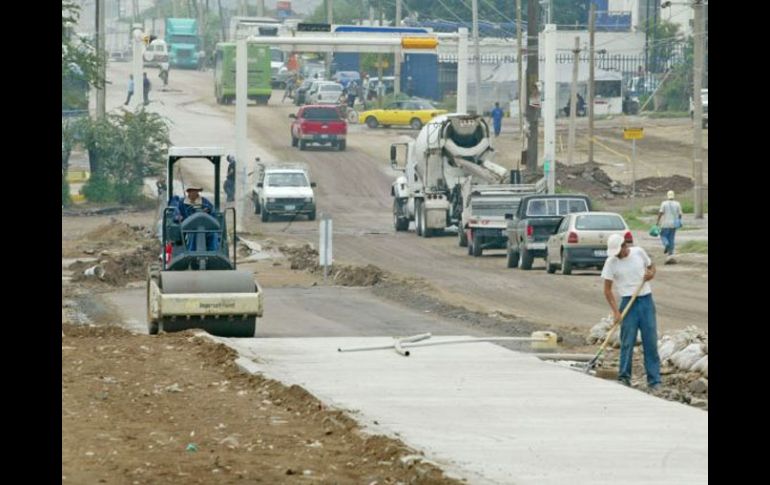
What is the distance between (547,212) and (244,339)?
1780 cm

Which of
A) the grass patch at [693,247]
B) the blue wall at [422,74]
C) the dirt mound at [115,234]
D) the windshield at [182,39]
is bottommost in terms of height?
the dirt mound at [115,234]

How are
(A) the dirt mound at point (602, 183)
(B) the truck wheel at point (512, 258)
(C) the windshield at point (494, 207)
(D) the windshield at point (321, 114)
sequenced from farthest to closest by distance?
(D) the windshield at point (321, 114), (A) the dirt mound at point (602, 183), (C) the windshield at point (494, 207), (B) the truck wheel at point (512, 258)

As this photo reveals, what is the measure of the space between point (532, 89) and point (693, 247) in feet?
32.1

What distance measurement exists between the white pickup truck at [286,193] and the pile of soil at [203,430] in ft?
115

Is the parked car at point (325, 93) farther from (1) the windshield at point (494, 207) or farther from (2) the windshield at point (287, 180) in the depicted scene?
(1) the windshield at point (494, 207)

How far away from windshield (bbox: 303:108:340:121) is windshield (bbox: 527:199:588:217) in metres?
34.9

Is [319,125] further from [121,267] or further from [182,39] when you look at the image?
[182,39]

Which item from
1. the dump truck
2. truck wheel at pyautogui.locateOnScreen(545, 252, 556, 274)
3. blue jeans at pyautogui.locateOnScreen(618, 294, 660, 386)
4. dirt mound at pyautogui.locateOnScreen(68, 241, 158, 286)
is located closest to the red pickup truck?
the dump truck

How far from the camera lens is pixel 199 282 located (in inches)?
971

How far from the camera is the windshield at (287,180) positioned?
58.3 metres

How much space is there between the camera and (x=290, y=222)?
190 feet

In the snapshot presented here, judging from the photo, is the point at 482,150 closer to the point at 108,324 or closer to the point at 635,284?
the point at 108,324

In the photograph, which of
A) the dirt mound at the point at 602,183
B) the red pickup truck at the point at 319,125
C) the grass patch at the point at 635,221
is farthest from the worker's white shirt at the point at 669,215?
the red pickup truck at the point at 319,125
